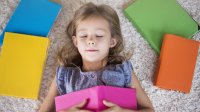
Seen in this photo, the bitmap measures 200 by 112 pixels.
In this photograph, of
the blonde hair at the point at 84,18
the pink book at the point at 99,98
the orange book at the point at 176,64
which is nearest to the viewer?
the pink book at the point at 99,98

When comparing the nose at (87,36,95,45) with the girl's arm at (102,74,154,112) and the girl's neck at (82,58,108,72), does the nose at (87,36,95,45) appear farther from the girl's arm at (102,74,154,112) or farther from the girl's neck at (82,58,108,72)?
the girl's arm at (102,74,154,112)

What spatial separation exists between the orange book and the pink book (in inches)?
9.1

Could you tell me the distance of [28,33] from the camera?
1142mm

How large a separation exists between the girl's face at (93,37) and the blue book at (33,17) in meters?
0.21

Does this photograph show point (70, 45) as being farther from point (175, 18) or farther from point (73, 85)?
point (175, 18)

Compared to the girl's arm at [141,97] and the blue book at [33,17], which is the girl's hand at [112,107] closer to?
the girl's arm at [141,97]

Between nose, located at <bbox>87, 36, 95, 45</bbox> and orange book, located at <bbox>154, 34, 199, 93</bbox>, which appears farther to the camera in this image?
orange book, located at <bbox>154, 34, 199, 93</bbox>

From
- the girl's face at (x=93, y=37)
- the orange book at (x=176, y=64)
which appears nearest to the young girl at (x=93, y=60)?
the girl's face at (x=93, y=37)

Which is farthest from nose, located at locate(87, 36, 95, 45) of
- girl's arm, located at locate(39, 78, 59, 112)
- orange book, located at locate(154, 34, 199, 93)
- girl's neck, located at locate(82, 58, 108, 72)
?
orange book, located at locate(154, 34, 199, 93)

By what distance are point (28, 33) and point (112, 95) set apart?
16.3 inches

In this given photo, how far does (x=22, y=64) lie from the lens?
1105mm

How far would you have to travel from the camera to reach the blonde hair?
1000 millimetres

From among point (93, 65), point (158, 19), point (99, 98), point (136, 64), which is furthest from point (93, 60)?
point (158, 19)

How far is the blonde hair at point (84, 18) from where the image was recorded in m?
1.00
